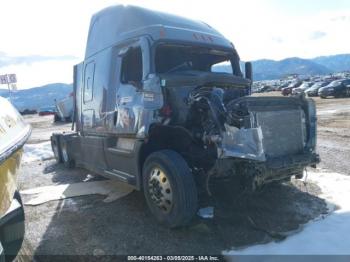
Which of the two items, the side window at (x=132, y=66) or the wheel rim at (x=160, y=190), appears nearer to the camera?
the wheel rim at (x=160, y=190)

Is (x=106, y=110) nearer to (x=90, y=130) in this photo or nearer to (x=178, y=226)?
(x=90, y=130)

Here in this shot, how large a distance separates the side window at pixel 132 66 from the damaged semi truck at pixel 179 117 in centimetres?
2

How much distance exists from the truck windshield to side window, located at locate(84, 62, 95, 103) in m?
1.83

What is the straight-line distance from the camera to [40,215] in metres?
5.16

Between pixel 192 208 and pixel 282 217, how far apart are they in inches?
54.1

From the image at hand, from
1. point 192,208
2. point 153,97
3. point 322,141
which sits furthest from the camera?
point 322,141

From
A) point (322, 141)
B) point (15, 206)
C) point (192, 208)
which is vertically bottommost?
point (322, 141)

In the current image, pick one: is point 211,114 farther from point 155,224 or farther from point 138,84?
point 155,224

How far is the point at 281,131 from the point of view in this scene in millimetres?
4504

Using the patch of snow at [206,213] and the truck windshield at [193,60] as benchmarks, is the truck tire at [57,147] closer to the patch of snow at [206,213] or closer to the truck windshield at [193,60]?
the truck windshield at [193,60]

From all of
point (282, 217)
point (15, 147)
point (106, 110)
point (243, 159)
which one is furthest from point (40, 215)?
point (282, 217)

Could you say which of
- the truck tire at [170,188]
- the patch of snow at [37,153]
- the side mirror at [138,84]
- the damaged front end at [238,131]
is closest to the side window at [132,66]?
the side mirror at [138,84]

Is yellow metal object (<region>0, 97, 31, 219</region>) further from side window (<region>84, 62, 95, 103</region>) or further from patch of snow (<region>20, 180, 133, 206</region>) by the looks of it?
side window (<region>84, 62, 95, 103</region>)

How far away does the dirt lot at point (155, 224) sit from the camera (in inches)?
156
